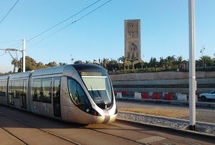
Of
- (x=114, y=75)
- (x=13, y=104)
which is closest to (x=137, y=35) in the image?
(x=114, y=75)

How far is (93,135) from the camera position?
1077 centimetres

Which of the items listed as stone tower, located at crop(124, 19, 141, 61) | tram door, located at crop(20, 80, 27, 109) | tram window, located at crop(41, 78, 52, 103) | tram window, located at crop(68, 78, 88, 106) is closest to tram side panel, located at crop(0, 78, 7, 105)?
tram door, located at crop(20, 80, 27, 109)

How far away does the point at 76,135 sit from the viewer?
1082cm

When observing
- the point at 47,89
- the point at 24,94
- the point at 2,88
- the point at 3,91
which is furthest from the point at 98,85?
the point at 2,88

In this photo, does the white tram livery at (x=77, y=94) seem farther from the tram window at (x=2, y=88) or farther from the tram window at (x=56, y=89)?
the tram window at (x=2, y=88)

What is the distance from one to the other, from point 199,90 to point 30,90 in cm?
3157

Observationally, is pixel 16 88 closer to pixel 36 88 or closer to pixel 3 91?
pixel 3 91

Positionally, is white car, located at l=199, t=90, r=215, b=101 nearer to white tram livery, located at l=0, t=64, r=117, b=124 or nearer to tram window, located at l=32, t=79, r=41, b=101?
tram window, located at l=32, t=79, r=41, b=101

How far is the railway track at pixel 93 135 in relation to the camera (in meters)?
9.58

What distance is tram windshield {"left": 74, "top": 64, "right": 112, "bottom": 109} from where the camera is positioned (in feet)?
40.3

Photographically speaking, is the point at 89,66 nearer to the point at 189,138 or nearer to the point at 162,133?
the point at 162,133

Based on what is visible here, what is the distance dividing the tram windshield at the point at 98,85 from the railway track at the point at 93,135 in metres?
1.15

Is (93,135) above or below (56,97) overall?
below

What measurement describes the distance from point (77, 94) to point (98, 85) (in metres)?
1.00
